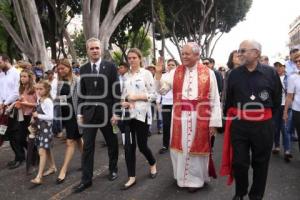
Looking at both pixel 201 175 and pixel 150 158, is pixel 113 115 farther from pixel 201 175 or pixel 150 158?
pixel 201 175

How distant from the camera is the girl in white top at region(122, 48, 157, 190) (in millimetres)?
5801

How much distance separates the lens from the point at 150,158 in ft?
20.4

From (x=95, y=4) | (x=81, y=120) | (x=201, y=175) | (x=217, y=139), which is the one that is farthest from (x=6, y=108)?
(x=95, y=4)

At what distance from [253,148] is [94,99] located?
7.14ft

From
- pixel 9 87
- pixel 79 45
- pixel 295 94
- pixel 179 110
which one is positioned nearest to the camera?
pixel 179 110

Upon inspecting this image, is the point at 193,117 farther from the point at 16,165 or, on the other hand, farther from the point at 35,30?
the point at 35,30

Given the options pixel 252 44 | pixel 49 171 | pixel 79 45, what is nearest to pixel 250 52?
pixel 252 44

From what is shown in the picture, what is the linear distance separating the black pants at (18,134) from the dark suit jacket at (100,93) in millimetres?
1739

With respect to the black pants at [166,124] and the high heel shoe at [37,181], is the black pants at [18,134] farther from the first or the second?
the black pants at [166,124]

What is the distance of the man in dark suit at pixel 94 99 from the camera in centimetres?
576

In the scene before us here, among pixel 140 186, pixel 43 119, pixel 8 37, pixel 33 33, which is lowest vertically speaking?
pixel 140 186

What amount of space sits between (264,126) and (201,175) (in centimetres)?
126

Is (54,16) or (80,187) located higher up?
(54,16)

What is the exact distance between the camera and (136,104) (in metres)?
5.82
